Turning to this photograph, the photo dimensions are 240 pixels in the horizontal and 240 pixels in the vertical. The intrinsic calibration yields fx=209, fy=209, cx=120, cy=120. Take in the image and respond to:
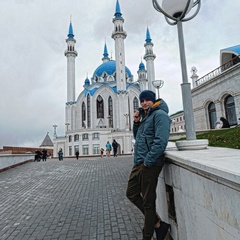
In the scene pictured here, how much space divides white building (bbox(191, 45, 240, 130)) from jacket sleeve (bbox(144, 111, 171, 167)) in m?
15.0

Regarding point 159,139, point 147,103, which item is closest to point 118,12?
point 147,103

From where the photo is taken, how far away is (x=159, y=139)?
2.47 m

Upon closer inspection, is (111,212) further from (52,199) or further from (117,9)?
(117,9)

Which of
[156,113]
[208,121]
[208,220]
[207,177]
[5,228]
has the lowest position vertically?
[5,228]

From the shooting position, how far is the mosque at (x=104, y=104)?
4106cm

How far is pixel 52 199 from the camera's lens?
5.65 m

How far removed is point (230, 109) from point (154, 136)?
16225mm

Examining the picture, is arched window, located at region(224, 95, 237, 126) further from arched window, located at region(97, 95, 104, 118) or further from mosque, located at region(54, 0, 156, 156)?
arched window, located at region(97, 95, 104, 118)

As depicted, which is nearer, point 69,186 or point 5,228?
point 5,228

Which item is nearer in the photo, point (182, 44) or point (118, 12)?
point (182, 44)

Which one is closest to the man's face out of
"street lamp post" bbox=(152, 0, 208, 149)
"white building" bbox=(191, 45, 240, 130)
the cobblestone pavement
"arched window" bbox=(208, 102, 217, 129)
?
"street lamp post" bbox=(152, 0, 208, 149)

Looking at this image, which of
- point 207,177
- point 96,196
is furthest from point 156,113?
point 96,196

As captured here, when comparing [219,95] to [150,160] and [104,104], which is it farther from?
[104,104]

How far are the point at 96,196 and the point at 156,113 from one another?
3.96m
